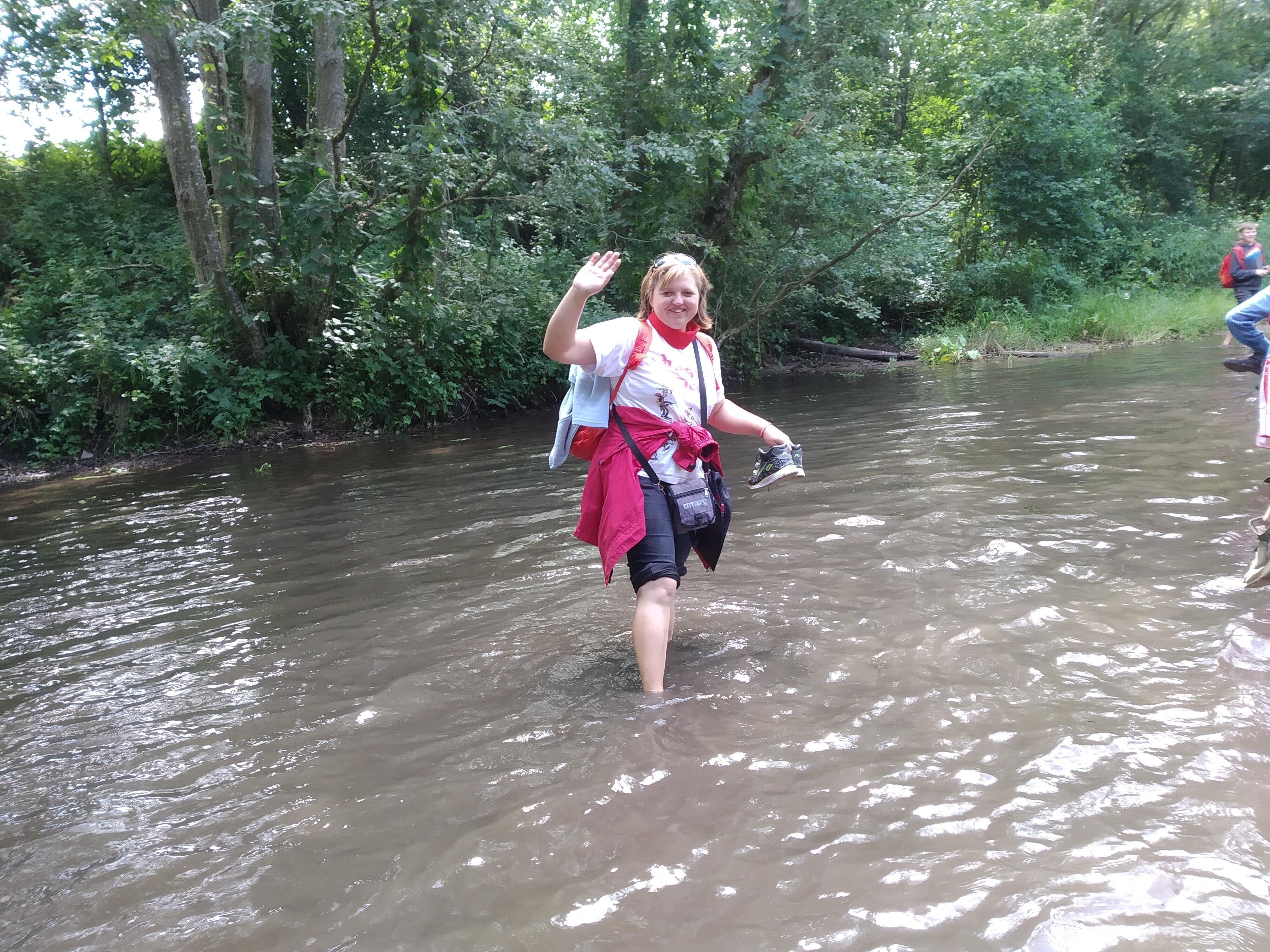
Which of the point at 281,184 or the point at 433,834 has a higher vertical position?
the point at 281,184

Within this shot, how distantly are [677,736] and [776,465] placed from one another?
115 centimetres

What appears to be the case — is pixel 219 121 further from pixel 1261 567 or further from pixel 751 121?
pixel 1261 567

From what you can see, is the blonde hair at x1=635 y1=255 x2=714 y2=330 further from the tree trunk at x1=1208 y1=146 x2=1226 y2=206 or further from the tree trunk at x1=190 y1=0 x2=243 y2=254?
the tree trunk at x1=1208 y1=146 x2=1226 y2=206

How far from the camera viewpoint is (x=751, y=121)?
15.5 metres

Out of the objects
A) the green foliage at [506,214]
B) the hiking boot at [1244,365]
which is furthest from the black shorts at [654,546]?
the green foliage at [506,214]

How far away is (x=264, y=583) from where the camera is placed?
229 inches

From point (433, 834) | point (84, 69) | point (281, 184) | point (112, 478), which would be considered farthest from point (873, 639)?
point (84, 69)

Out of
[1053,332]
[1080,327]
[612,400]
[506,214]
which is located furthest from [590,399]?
[1080,327]

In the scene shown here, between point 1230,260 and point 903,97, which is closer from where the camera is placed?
point 1230,260

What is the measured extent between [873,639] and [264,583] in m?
3.70

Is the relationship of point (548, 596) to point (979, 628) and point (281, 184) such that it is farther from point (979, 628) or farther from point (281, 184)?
point (281, 184)

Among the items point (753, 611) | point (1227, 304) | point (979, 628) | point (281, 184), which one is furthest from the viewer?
point (1227, 304)

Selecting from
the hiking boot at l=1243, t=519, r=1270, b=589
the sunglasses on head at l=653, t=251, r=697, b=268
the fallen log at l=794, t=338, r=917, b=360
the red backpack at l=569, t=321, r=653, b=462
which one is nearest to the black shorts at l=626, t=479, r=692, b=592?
the red backpack at l=569, t=321, r=653, b=462

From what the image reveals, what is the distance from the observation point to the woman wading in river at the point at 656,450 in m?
Result: 3.62
